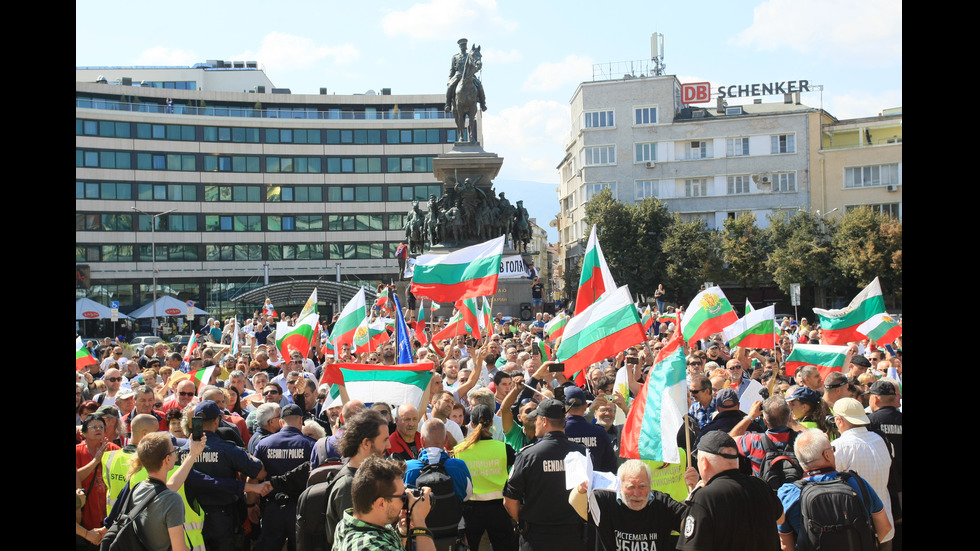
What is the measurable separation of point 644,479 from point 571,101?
6630cm

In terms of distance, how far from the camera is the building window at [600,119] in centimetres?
6456

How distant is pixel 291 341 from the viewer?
15.8 meters

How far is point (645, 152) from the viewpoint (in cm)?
6425

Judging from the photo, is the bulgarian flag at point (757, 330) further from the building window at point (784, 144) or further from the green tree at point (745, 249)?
the building window at point (784, 144)

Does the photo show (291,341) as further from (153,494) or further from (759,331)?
(153,494)

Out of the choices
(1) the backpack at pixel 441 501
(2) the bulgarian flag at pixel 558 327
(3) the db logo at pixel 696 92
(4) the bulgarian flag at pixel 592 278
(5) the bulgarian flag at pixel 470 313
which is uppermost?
(3) the db logo at pixel 696 92

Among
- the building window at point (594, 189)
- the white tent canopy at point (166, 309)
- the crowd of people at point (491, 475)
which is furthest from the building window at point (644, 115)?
the crowd of people at point (491, 475)

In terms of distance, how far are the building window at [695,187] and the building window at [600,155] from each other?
523 centimetres

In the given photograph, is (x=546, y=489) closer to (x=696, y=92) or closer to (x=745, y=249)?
(x=745, y=249)

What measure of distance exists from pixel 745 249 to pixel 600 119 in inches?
587

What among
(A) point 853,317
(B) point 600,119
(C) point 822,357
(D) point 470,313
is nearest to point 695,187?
(B) point 600,119

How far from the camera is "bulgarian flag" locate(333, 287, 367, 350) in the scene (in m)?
15.1

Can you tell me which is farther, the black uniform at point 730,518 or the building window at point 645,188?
the building window at point 645,188
